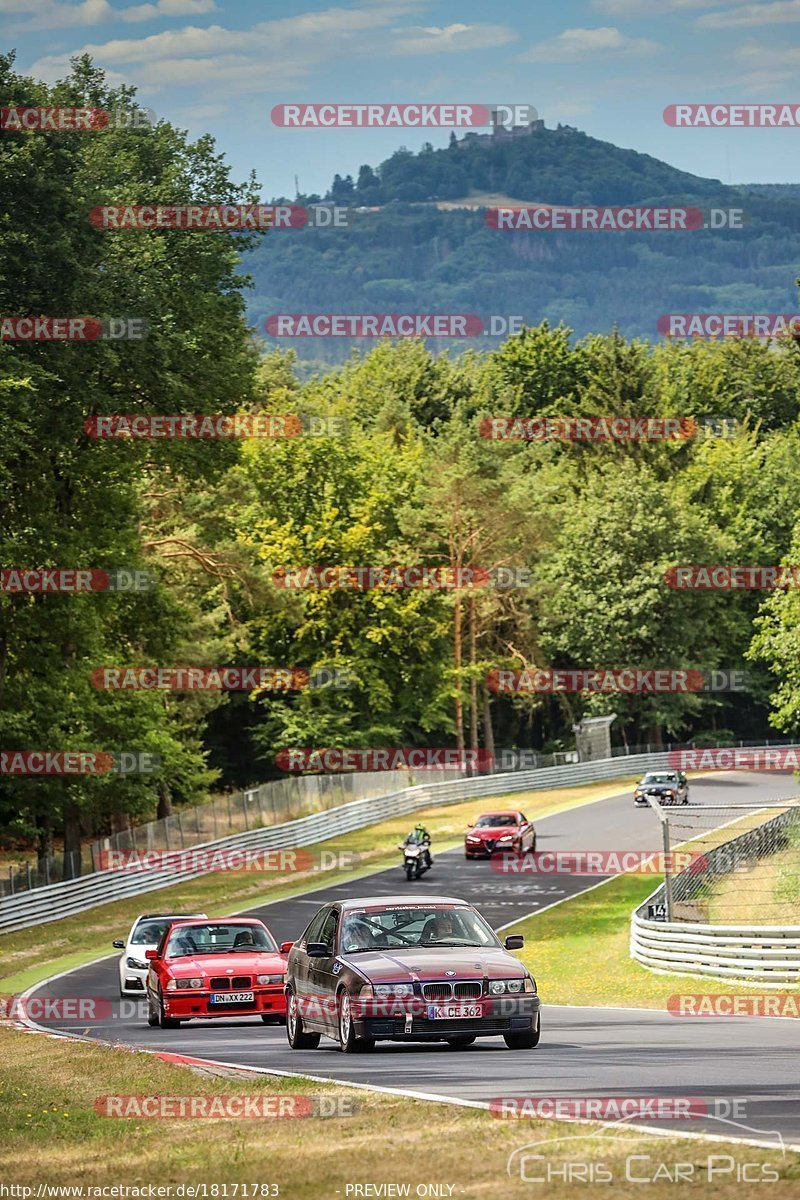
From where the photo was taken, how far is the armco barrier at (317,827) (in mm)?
42406

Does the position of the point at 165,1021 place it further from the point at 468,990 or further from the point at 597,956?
the point at 597,956

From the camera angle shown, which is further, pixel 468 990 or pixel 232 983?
pixel 232 983

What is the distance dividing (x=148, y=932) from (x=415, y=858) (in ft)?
62.5

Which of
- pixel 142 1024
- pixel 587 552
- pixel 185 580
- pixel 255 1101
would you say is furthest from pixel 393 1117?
pixel 587 552

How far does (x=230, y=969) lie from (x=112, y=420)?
77.5ft

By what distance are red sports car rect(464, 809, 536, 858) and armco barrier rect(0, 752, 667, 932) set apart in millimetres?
7099

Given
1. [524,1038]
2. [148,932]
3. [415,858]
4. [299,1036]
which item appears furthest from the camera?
[415,858]

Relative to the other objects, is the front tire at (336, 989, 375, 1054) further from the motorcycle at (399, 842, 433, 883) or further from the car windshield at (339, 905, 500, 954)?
the motorcycle at (399, 842, 433, 883)

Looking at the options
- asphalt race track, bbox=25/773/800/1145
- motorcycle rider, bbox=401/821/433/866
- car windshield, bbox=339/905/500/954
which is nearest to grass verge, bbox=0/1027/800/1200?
asphalt race track, bbox=25/773/800/1145

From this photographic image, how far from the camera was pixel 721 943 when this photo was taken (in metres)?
25.2

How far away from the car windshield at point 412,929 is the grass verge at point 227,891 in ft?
53.8

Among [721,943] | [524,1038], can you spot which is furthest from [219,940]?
[524,1038]

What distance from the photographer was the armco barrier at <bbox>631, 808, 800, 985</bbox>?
23688 millimetres

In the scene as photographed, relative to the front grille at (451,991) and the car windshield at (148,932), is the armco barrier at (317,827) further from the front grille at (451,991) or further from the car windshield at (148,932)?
the front grille at (451,991)
